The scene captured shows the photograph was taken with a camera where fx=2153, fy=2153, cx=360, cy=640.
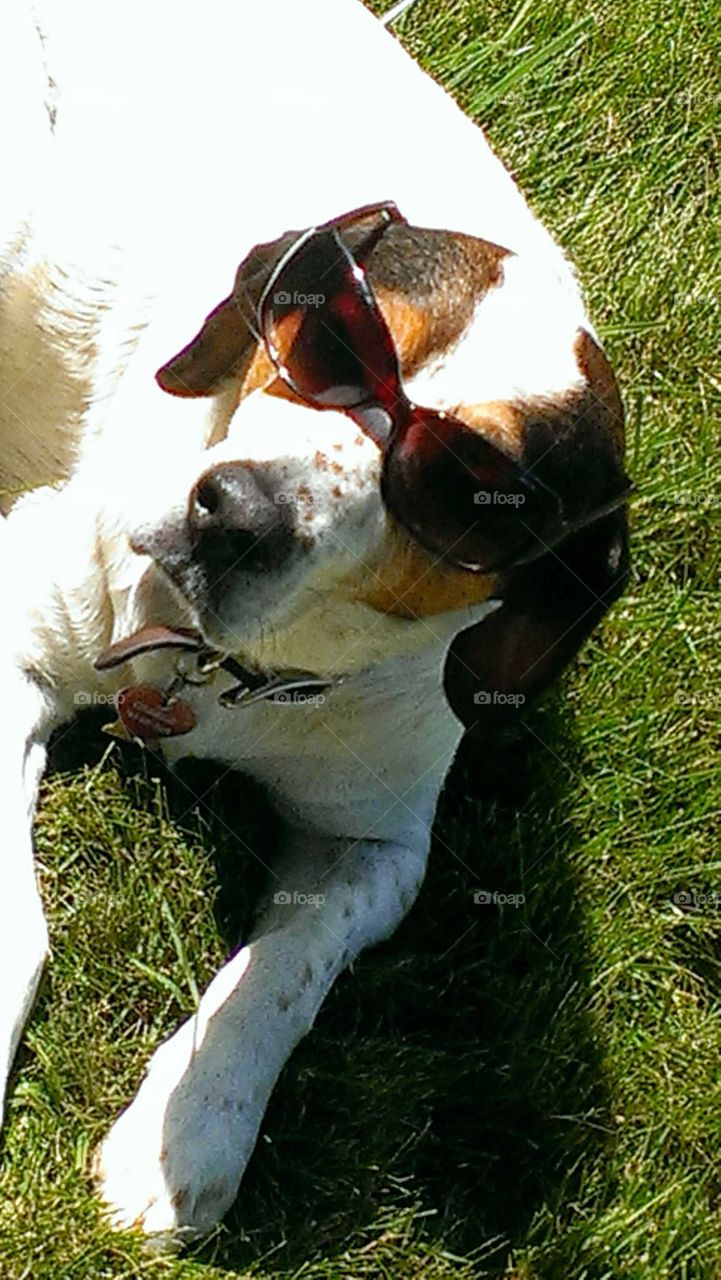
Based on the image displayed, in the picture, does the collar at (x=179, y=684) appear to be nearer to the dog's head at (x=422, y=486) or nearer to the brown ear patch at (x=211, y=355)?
the dog's head at (x=422, y=486)

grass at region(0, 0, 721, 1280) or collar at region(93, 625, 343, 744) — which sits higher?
collar at region(93, 625, 343, 744)

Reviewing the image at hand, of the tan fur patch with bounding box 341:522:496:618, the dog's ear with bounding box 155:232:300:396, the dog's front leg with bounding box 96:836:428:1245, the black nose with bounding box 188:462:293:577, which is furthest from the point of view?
the dog's front leg with bounding box 96:836:428:1245

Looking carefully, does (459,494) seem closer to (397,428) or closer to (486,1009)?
(397,428)

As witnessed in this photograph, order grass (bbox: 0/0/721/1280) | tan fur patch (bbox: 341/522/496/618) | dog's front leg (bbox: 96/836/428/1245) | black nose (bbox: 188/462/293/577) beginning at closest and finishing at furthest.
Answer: black nose (bbox: 188/462/293/577), tan fur patch (bbox: 341/522/496/618), dog's front leg (bbox: 96/836/428/1245), grass (bbox: 0/0/721/1280)

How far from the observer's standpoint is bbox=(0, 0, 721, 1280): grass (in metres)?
3.39

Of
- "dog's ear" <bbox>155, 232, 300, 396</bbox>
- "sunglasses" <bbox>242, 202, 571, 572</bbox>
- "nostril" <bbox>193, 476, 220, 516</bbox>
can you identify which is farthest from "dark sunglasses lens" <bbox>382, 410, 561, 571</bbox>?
"dog's ear" <bbox>155, 232, 300, 396</bbox>

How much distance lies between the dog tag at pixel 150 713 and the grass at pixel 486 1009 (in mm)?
230

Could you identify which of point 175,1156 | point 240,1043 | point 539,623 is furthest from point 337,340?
point 175,1156

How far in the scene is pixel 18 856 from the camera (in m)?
3.41

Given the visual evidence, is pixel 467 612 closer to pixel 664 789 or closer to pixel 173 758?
pixel 173 758

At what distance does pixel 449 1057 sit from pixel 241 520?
121 cm

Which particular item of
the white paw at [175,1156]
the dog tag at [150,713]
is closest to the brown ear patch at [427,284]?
the dog tag at [150,713]

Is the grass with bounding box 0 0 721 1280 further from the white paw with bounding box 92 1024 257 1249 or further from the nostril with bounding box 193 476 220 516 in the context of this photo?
the nostril with bounding box 193 476 220 516

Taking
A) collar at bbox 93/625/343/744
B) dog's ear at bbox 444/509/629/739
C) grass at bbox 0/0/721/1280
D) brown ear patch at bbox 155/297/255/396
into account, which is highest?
brown ear patch at bbox 155/297/255/396
